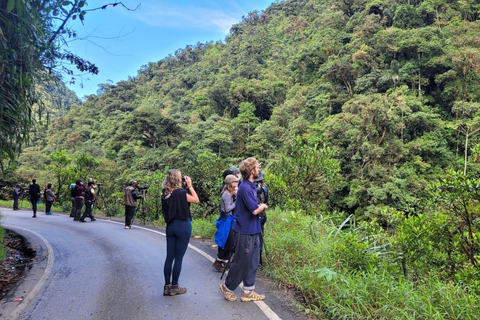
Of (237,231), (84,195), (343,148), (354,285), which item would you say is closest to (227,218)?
(237,231)

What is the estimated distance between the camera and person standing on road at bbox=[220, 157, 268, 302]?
3762 mm

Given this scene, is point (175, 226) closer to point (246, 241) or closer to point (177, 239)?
point (177, 239)

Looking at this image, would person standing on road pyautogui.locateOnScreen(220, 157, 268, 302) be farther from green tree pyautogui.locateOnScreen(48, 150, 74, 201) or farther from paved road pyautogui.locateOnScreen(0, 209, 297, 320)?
green tree pyautogui.locateOnScreen(48, 150, 74, 201)

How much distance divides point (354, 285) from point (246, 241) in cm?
141

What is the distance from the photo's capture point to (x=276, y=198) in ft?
34.1

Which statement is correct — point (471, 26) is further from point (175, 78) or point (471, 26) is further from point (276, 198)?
point (175, 78)

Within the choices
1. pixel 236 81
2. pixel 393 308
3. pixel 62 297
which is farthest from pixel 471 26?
pixel 62 297

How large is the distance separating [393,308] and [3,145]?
577cm

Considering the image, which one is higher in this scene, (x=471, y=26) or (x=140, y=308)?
(x=471, y=26)

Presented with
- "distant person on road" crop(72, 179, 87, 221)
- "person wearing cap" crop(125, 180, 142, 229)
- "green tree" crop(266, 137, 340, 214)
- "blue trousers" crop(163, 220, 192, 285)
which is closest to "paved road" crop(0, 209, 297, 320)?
"blue trousers" crop(163, 220, 192, 285)

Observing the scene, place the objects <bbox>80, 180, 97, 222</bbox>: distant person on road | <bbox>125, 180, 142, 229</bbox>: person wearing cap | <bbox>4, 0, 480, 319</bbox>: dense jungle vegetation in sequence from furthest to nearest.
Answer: <bbox>80, 180, 97, 222</bbox>: distant person on road
<bbox>125, 180, 142, 229</bbox>: person wearing cap
<bbox>4, 0, 480, 319</bbox>: dense jungle vegetation

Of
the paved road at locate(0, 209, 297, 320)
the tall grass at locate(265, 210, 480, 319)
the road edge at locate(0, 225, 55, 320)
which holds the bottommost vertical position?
the road edge at locate(0, 225, 55, 320)

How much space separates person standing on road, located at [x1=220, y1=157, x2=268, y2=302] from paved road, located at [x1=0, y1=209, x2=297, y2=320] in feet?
0.65

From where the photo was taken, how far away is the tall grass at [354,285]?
327cm
